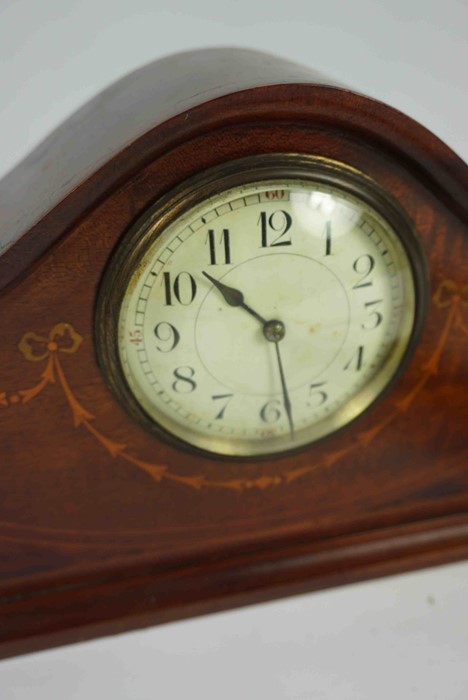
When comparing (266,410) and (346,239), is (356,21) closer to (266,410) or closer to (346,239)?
(346,239)

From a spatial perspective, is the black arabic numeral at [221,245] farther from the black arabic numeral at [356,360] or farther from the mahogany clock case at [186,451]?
the black arabic numeral at [356,360]

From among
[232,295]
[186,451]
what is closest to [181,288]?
[232,295]

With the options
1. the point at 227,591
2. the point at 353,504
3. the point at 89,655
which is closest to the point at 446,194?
the point at 353,504

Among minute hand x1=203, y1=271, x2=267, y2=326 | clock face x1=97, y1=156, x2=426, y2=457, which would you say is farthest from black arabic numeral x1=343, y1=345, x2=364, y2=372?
minute hand x1=203, y1=271, x2=267, y2=326

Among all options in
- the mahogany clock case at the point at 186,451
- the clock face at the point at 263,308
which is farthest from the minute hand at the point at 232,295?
the mahogany clock case at the point at 186,451

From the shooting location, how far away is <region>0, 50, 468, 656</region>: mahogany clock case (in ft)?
2.41

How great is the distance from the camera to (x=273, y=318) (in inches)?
32.9

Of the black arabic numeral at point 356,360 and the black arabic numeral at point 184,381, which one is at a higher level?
the black arabic numeral at point 184,381

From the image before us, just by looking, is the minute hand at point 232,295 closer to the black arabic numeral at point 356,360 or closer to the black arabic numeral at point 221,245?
the black arabic numeral at point 221,245

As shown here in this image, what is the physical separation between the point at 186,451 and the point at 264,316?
19 centimetres

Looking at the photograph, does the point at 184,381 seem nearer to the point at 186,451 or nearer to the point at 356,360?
the point at 186,451

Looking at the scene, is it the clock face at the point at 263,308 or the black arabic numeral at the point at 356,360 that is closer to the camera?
the clock face at the point at 263,308

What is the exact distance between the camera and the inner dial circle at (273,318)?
2.65 ft

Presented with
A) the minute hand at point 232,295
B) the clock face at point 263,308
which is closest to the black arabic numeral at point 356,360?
the clock face at point 263,308
